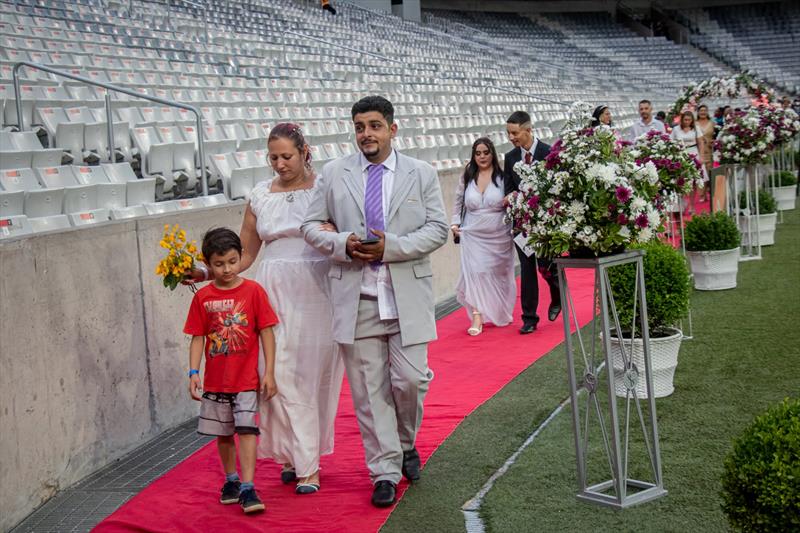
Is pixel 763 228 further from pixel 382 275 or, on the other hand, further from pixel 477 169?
pixel 382 275

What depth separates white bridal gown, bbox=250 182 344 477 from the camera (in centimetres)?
495

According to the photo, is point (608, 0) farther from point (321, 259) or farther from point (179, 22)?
point (321, 259)

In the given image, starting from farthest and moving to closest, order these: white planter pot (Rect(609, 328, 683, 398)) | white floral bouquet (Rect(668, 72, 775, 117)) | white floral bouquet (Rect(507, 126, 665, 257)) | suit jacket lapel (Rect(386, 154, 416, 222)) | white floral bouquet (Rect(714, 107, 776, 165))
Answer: white floral bouquet (Rect(668, 72, 775, 117)) < white floral bouquet (Rect(714, 107, 776, 165)) < white planter pot (Rect(609, 328, 683, 398)) < suit jacket lapel (Rect(386, 154, 416, 222)) < white floral bouquet (Rect(507, 126, 665, 257))

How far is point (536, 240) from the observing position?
4.43m

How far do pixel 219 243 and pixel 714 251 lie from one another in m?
6.36

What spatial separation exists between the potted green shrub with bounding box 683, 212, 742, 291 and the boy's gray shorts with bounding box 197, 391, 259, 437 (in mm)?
6270

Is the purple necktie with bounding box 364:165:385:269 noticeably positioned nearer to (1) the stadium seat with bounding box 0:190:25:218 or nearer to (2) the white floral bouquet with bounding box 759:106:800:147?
(1) the stadium seat with bounding box 0:190:25:218

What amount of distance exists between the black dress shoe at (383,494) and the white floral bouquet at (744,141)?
7671 mm

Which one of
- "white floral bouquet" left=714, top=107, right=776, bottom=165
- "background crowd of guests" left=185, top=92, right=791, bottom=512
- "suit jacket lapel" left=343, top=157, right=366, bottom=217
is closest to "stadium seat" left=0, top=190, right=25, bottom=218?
"background crowd of guests" left=185, top=92, right=791, bottom=512

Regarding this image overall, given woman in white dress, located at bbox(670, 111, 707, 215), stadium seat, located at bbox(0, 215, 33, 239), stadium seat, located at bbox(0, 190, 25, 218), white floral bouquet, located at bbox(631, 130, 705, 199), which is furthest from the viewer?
woman in white dress, located at bbox(670, 111, 707, 215)

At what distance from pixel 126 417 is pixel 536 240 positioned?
285 centimetres

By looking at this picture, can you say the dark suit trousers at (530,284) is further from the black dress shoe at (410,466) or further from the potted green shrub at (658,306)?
the black dress shoe at (410,466)

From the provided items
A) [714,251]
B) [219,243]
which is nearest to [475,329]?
[714,251]

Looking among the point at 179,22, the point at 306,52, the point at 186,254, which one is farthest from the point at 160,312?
the point at 306,52
